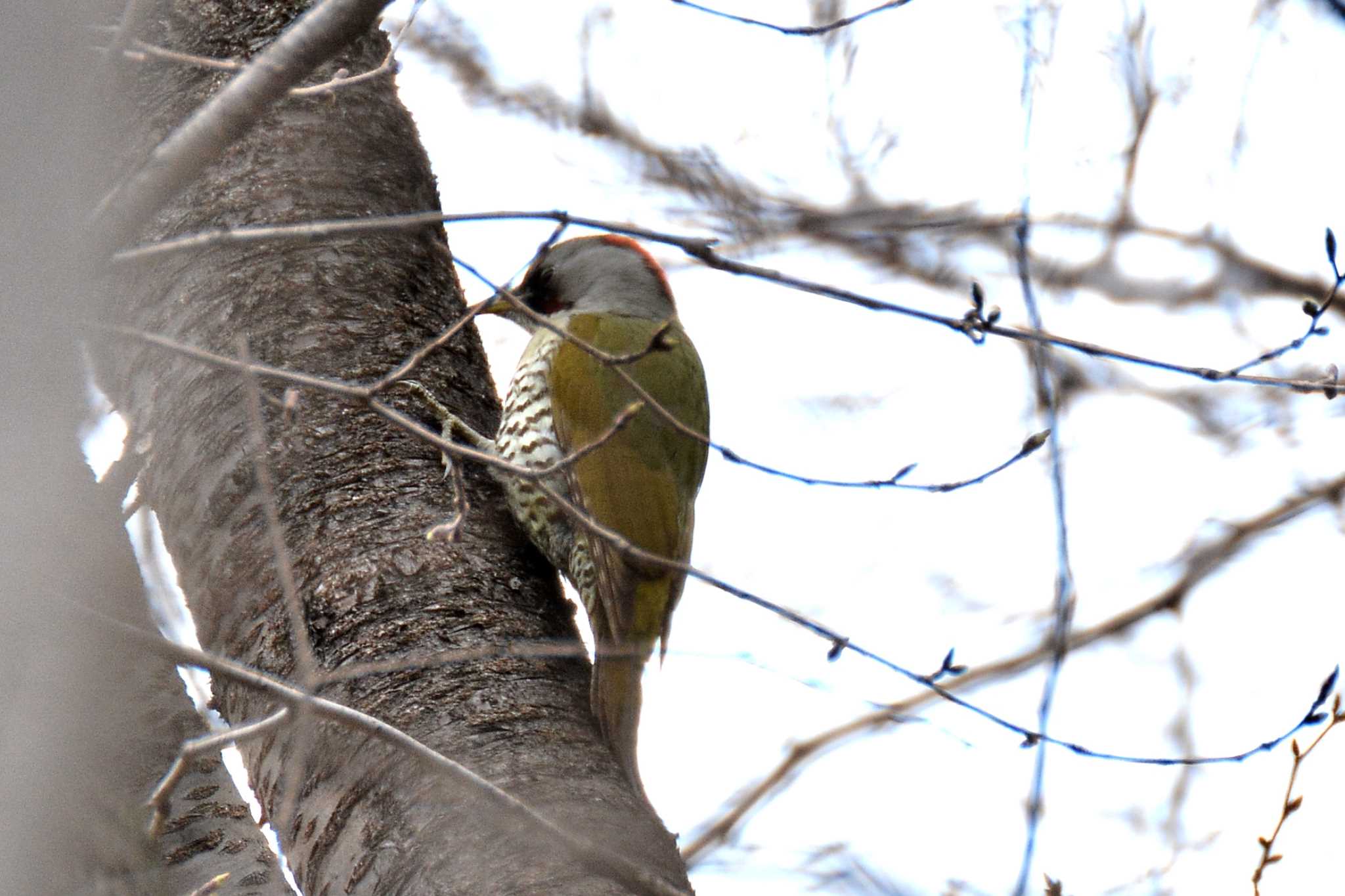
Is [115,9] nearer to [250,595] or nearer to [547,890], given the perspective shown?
[250,595]

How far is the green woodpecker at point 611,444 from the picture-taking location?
300 cm

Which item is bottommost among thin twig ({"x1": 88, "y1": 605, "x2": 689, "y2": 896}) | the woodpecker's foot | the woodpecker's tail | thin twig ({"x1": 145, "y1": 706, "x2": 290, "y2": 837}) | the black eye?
thin twig ({"x1": 145, "y1": 706, "x2": 290, "y2": 837})

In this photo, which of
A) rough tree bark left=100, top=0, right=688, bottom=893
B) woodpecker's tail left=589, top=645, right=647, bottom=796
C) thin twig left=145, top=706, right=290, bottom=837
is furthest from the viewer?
woodpecker's tail left=589, top=645, right=647, bottom=796

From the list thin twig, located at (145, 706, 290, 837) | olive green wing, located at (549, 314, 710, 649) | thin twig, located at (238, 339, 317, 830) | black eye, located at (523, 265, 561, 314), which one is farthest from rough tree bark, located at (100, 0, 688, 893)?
black eye, located at (523, 265, 561, 314)

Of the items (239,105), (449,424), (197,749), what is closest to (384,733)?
(197,749)

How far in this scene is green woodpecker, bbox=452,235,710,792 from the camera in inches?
118

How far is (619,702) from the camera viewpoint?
260cm

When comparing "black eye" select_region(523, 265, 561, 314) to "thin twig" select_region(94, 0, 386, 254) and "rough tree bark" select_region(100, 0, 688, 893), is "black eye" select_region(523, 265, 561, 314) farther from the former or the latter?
"thin twig" select_region(94, 0, 386, 254)

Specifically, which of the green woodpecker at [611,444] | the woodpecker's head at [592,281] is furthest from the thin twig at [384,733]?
the woodpecker's head at [592,281]

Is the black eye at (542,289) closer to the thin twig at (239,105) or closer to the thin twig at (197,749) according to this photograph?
the thin twig at (239,105)

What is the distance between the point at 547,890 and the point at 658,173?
12.4ft

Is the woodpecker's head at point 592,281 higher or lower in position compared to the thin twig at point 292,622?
higher

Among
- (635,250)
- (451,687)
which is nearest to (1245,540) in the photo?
(635,250)

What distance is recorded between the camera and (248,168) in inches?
122
